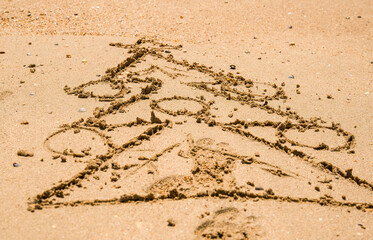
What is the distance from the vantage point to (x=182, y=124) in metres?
3.71

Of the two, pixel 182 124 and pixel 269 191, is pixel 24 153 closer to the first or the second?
pixel 182 124

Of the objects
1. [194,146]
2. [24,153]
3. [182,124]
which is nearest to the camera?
[24,153]

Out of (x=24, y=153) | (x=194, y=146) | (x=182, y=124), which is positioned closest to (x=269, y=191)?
(x=194, y=146)

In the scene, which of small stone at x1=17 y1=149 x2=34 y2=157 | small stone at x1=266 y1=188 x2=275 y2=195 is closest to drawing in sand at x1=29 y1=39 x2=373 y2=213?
small stone at x1=266 y1=188 x2=275 y2=195

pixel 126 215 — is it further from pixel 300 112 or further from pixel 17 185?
pixel 300 112

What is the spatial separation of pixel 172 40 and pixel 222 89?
1.53 meters

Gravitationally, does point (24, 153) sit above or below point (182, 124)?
below

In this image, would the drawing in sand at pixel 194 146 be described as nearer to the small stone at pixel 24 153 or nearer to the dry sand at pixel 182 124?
the dry sand at pixel 182 124

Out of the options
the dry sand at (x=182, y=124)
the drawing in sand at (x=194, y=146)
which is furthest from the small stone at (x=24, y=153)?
the drawing in sand at (x=194, y=146)

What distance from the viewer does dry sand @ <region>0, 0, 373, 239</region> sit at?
8.84ft

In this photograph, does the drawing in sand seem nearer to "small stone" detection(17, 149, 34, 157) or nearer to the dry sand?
the dry sand

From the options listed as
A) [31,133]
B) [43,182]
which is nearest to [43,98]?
[31,133]

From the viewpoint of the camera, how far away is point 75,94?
413cm

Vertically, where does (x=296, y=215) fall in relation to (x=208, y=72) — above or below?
below
